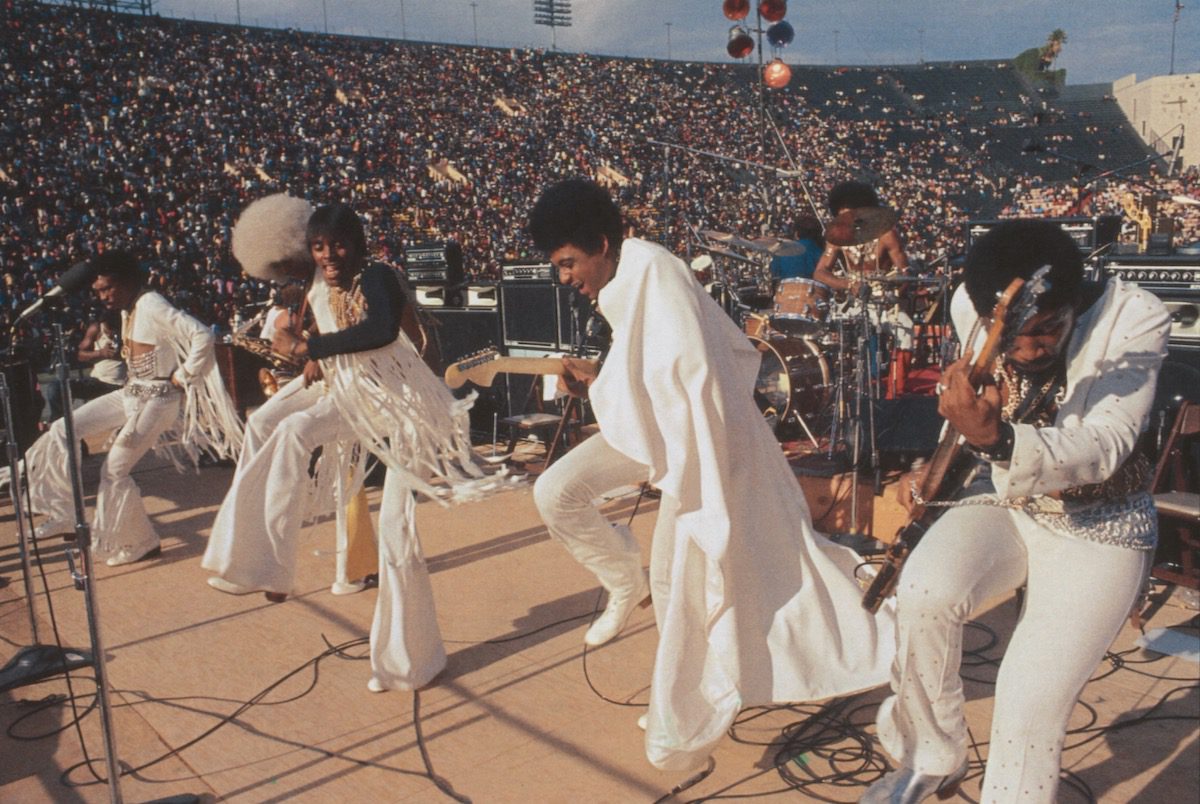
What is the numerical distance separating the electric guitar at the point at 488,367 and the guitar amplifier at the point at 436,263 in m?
5.26

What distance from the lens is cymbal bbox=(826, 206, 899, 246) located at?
6.13 meters

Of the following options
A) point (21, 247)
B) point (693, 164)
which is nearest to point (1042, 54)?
point (693, 164)

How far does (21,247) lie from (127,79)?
897 centimetres

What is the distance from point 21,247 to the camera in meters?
18.5

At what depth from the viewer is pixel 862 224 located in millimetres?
6152

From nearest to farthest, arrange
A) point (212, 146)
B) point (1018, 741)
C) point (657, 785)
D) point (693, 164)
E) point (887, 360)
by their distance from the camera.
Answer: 1. point (1018, 741)
2. point (657, 785)
3. point (887, 360)
4. point (212, 146)
5. point (693, 164)

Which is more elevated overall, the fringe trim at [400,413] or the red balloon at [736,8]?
the red balloon at [736,8]

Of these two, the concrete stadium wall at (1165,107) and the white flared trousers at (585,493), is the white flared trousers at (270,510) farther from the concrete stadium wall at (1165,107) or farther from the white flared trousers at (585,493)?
the concrete stadium wall at (1165,107)

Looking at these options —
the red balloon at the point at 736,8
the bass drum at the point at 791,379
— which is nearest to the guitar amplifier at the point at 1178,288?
the bass drum at the point at 791,379

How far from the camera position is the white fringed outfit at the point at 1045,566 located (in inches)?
80.9

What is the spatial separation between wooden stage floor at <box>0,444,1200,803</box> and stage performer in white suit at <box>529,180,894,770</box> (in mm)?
309

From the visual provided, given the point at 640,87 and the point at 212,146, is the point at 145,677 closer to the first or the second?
the point at 212,146

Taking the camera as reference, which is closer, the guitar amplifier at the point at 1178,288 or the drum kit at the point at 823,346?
the guitar amplifier at the point at 1178,288

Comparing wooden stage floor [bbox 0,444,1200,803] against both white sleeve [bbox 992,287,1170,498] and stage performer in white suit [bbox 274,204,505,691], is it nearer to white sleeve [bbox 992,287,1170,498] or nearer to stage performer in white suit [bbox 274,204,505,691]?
stage performer in white suit [bbox 274,204,505,691]
